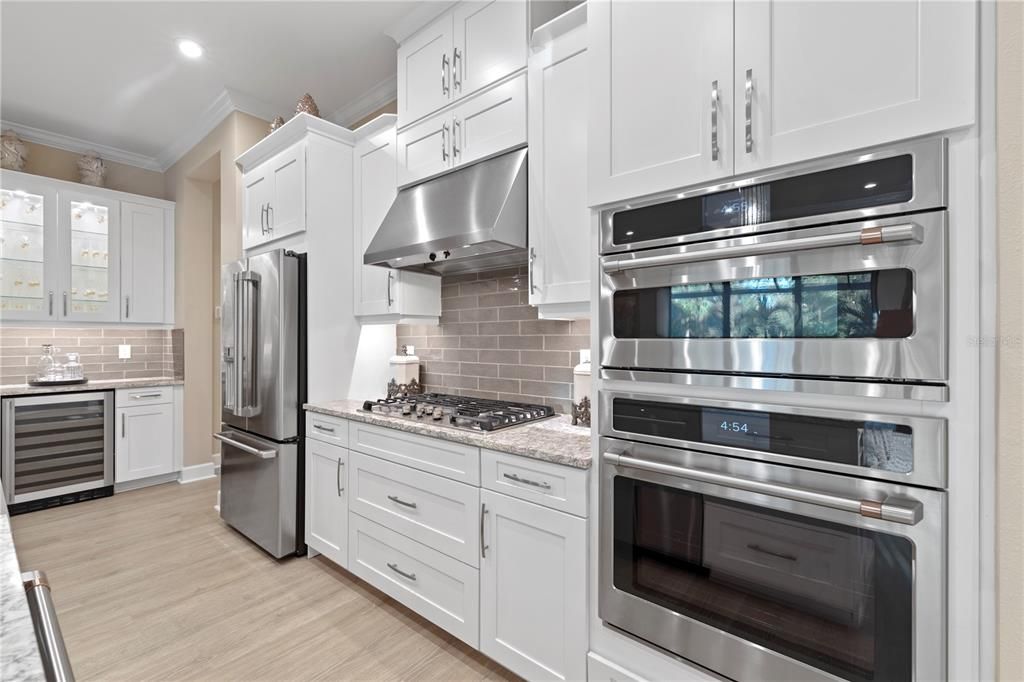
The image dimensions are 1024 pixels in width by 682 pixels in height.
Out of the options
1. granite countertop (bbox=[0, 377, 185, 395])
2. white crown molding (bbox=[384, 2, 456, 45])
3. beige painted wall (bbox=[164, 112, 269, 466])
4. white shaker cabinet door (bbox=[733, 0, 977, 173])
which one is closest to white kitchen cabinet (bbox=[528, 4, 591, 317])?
white shaker cabinet door (bbox=[733, 0, 977, 173])

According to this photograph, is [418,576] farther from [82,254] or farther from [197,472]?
[82,254]

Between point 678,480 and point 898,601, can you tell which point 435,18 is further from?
point 898,601

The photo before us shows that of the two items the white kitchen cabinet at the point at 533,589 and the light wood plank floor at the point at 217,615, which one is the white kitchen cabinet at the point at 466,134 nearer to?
the white kitchen cabinet at the point at 533,589

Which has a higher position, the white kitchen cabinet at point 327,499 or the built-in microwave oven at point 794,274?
the built-in microwave oven at point 794,274

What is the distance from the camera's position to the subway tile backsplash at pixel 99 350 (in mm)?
4008

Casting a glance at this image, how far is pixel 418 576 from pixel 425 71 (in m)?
2.53

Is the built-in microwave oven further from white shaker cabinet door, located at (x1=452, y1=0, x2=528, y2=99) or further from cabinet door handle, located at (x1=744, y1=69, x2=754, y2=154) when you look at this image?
white shaker cabinet door, located at (x1=452, y1=0, x2=528, y2=99)

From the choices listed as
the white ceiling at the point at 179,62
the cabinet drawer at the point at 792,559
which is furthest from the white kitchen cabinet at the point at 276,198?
the cabinet drawer at the point at 792,559

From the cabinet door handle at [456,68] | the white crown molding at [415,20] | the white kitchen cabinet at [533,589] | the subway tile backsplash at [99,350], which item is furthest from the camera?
the subway tile backsplash at [99,350]

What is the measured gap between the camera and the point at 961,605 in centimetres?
99

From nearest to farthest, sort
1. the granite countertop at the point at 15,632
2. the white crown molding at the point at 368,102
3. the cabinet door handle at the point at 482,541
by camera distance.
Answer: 1. the granite countertop at the point at 15,632
2. the cabinet door handle at the point at 482,541
3. the white crown molding at the point at 368,102

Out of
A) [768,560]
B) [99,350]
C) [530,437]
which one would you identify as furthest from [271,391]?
[99,350]

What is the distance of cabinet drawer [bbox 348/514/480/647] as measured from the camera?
1904mm

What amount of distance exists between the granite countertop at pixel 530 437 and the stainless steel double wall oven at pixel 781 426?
0.54ft
